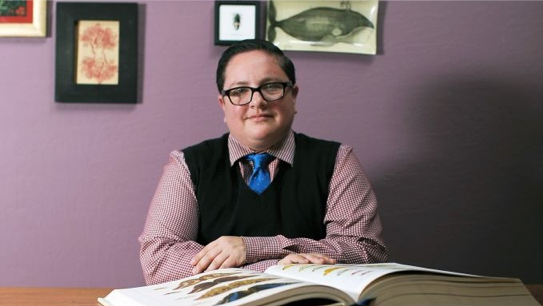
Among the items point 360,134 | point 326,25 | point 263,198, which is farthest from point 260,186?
point 326,25

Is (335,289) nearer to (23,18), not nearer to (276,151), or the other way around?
(276,151)

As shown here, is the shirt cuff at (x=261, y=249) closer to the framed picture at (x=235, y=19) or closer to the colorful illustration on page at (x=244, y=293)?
the colorful illustration on page at (x=244, y=293)

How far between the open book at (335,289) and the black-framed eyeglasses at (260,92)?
1.67 ft

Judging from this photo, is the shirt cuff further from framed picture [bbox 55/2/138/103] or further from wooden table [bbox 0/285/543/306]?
Result: framed picture [bbox 55/2/138/103]

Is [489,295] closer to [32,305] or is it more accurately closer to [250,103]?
[250,103]

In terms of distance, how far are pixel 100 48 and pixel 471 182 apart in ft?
3.68

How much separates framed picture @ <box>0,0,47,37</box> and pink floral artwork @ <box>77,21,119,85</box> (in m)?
0.11

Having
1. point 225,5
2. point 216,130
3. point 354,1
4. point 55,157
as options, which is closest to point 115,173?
point 55,157

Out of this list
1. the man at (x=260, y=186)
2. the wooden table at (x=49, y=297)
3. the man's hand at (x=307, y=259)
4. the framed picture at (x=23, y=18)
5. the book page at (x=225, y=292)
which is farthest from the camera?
the framed picture at (x=23, y=18)

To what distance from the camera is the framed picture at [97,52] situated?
71.9 inches

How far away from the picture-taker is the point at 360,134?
1.87 m

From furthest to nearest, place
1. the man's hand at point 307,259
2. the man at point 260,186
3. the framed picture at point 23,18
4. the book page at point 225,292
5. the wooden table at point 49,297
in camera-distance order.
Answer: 1. the framed picture at point 23,18
2. the man at point 260,186
3. the wooden table at point 49,297
4. the man's hand at point 307,259
5. the book page at point 225,292

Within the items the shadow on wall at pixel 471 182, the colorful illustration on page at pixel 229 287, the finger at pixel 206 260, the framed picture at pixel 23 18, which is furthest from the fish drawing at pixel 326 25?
the colorful illustration on page at pixel 229 287

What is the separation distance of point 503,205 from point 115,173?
3.65 ft
